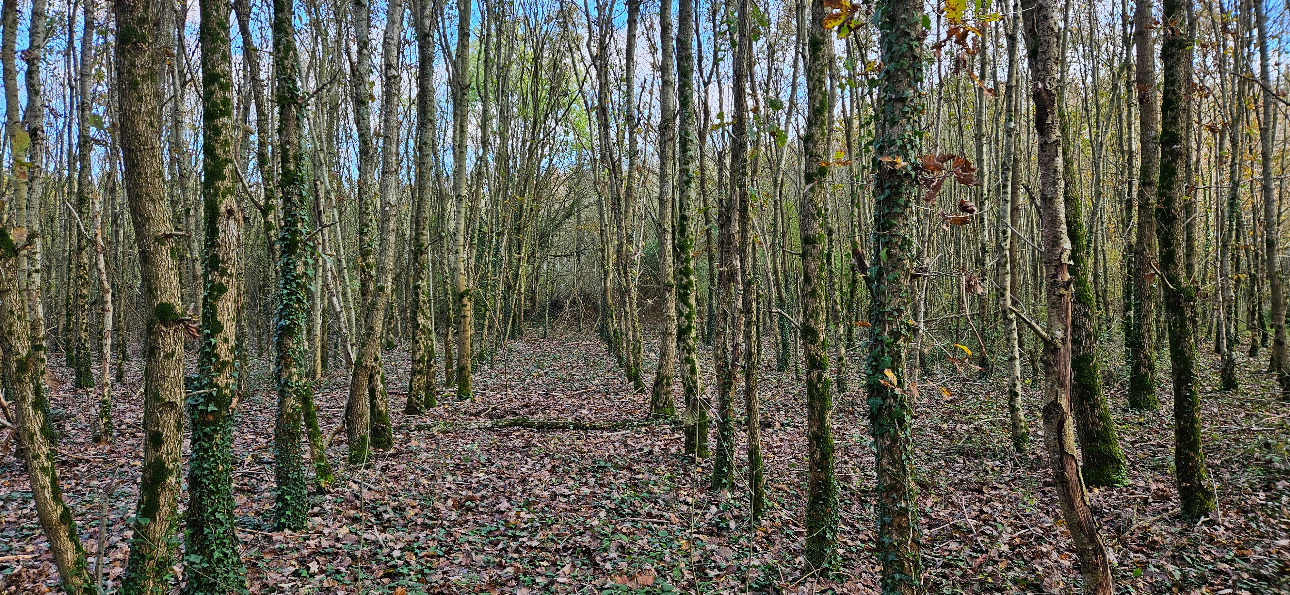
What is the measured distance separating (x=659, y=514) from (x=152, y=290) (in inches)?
198

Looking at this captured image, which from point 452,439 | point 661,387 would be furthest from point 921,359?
point 452,439

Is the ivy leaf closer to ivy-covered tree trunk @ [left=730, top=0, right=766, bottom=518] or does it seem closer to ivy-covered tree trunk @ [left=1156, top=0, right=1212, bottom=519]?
ivy-covered tree trunk @ [left=730, top=0, right=766, bottom=518]

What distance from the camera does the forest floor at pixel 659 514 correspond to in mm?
5297

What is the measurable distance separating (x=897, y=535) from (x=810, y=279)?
7.44 ft

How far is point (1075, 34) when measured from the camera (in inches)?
663

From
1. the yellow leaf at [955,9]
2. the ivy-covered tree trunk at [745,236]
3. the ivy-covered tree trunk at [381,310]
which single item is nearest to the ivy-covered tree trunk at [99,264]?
the ivy-covered tree trunk at [381,310]

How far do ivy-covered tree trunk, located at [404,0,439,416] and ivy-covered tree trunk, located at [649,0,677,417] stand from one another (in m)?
4.01

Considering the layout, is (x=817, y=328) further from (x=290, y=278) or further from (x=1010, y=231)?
(x=1010, y=231)

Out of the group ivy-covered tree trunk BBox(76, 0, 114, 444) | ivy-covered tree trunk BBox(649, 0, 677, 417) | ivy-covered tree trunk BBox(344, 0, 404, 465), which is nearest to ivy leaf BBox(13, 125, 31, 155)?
ivy-covered tree trunk BBox(344, 0, 404, 465)

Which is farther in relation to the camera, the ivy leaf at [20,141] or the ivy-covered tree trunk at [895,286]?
the ivy-covered tree trunk at [895,286]

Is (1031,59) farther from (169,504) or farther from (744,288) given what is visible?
(169,504)

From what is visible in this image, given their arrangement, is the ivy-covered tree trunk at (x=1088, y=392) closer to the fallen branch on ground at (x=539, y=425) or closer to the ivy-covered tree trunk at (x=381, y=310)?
the fallen branch on ground at (x=539, y=425)

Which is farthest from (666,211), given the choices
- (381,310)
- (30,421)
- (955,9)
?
(30,421)

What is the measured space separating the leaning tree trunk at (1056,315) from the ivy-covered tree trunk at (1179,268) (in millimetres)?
3238
